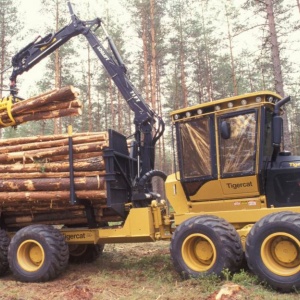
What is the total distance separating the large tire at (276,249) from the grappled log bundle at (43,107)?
4.14m

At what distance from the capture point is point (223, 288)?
534 centimetres

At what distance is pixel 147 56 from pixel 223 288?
766 inches

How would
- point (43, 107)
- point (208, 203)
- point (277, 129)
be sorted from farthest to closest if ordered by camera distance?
point (43, 107), point (208, 203), point (277, 129)

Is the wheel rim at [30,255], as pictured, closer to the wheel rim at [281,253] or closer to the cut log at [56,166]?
the cut log at [56,166]

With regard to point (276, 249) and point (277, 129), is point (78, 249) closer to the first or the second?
point (276, 249)

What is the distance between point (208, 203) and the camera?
7066 mm

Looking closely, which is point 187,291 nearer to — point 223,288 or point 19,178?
point 223,288

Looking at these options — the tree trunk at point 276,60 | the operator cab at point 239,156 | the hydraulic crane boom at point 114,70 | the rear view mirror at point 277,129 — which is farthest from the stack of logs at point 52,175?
the tree trunk at point 276,60

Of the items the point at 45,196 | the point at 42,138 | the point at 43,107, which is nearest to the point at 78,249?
the point at 45,196

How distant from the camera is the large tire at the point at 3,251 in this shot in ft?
25.9

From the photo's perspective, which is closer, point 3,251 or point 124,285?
point 124,285

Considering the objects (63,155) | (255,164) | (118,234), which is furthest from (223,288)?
(63,155)

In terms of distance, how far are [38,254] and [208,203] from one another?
10.7 ft

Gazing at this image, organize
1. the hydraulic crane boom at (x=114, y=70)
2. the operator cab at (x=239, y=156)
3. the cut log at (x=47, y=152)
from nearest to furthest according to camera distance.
A: 1. the operator cab at (x=239, y=156)
2. the cut log at (x=47, y=152)
3. the hydraulic crane boom at (x=114, y=70)
